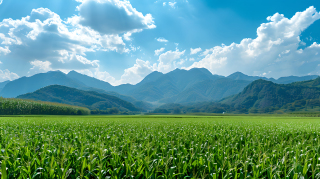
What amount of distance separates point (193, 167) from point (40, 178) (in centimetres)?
417

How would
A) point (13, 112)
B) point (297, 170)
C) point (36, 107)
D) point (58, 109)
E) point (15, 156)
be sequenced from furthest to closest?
1. point (58, 109)
2. point (36, 107)
3. point (13, 112)
4. point (15, 156)
5. point (297, 170)

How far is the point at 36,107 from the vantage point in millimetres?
119375

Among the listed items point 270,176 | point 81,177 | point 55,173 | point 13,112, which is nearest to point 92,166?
point 81,177

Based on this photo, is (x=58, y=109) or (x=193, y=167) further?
(x=58, y=109)

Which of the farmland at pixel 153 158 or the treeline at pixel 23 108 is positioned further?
the treeline at pixel 23 108

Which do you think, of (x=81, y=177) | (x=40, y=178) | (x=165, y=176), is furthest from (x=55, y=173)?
(x=165, y=176)

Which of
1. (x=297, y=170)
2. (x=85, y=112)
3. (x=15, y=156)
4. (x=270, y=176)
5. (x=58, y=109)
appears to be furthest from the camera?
(x=85, y=112)

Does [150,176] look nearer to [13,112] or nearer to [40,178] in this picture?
[40,178]

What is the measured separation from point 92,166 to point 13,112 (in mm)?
140872

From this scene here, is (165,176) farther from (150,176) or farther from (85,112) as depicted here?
(85,112)

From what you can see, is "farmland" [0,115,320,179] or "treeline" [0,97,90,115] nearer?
"farmland" [0,115,320,179]

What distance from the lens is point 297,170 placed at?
4.57 meters

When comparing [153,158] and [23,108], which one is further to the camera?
[23,108]

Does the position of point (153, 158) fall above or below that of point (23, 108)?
below
